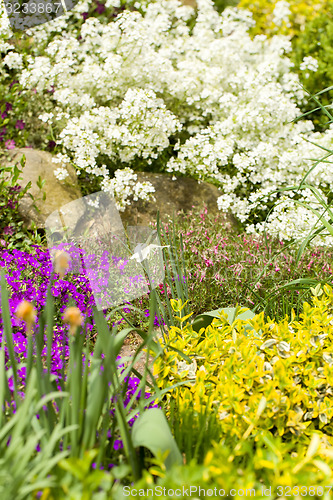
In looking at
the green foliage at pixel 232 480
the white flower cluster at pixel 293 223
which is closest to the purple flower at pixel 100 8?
the white flower cluster at pixel 293 223

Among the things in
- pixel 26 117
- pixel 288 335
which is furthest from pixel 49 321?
pixel 26 117

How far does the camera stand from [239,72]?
4883 mm

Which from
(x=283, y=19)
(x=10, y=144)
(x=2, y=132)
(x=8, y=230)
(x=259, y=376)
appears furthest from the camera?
(x=283, y=19)

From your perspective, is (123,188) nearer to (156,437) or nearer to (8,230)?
(8,230)

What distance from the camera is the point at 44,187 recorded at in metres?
4.09

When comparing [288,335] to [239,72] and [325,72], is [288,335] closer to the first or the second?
[239,72]

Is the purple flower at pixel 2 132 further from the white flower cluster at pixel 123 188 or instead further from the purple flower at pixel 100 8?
the purple flower at pixel 100 8

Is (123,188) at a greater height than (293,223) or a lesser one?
greater

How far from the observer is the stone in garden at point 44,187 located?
3.94 m

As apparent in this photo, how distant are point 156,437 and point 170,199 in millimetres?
3161

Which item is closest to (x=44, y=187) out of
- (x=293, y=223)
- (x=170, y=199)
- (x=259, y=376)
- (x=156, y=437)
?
(x=170, y=199)

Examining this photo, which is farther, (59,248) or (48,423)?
(59,248)

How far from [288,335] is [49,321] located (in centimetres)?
103

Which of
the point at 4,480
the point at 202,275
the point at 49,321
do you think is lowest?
the point at 202,275
